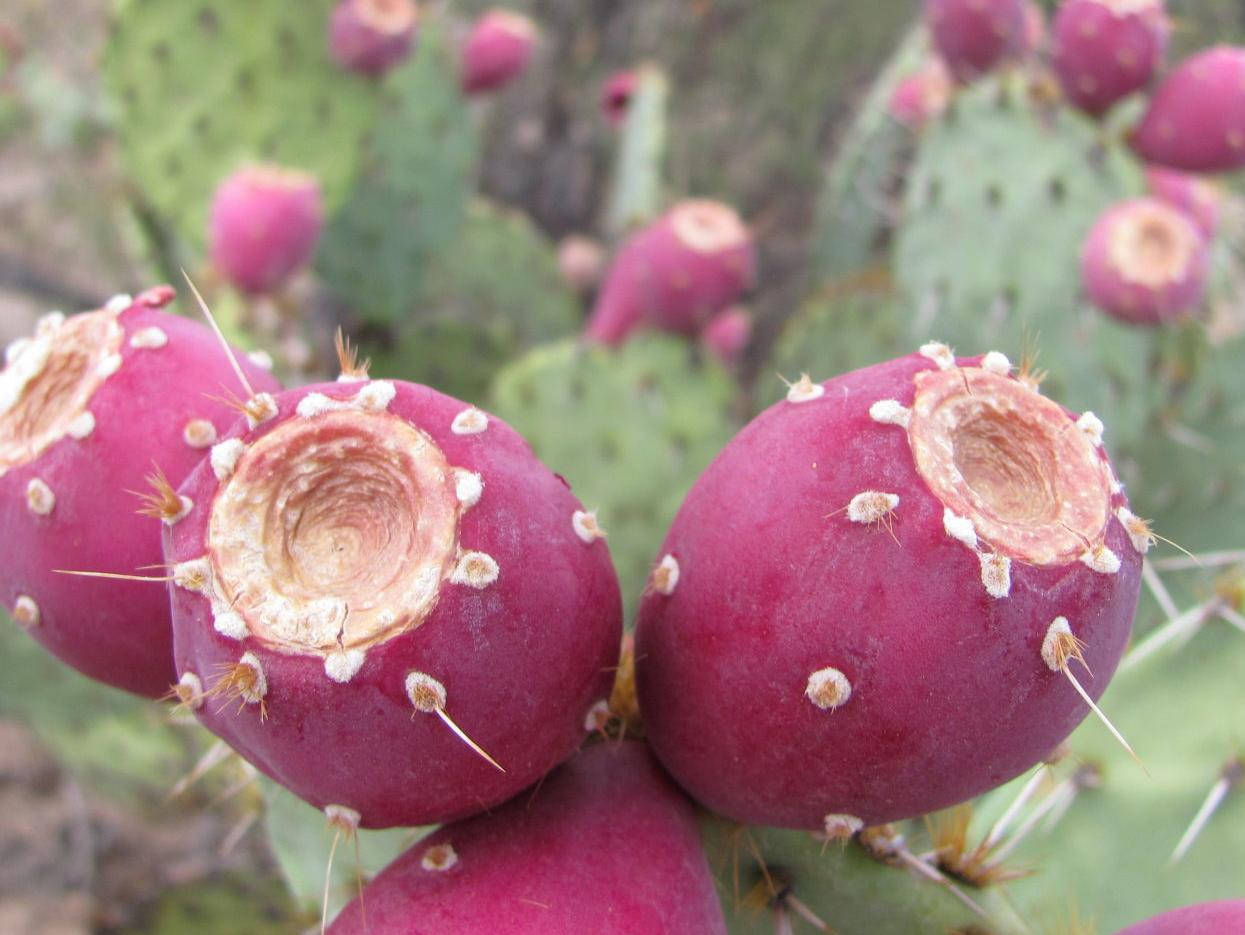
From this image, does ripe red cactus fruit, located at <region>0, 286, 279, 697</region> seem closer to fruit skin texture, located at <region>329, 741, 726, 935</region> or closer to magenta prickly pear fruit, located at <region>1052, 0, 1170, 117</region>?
fruit skin texture, located at <region>329, 741, 726, 935</region>

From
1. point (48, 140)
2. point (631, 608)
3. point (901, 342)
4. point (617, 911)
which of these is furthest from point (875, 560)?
point (48, 140)

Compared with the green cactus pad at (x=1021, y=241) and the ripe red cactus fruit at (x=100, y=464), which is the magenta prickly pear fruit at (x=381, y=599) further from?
the green cactus pad at (x=1021, y=241)

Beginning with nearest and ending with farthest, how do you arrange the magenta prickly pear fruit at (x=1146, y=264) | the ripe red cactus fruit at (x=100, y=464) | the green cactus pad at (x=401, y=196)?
the ripe red cactus fruit at (x=100, y=464) → the magenta prickly pear fruit at (x=1146, y=264) → the green cactus pad at (x=401, y=196)

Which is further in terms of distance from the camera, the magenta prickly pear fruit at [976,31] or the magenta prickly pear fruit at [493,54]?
the magenta prickly pear fruit at [493,54]

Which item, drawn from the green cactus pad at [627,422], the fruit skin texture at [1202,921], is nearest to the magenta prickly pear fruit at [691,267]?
the green cactus pad at [627,422]


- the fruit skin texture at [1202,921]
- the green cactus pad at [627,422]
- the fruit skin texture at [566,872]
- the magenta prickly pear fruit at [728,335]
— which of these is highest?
the fruit skin texture at [1202,921]

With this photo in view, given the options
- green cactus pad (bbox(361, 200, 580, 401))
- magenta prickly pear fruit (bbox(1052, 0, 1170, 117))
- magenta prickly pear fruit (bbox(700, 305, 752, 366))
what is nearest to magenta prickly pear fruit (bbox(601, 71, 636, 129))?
green cactus pad (bbox(361, 200, 580, 401))
